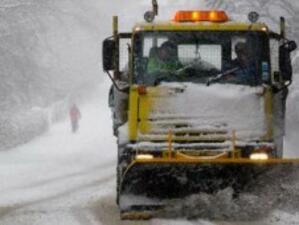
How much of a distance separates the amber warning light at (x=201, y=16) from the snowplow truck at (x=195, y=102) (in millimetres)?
14

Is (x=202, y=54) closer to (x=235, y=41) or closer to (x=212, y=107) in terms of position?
(x=235, y=41)

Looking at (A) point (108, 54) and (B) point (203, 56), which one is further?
(A) point (108, 54)

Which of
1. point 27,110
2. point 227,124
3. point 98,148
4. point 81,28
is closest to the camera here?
point 227,124

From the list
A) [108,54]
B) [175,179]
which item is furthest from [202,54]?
[175,179]

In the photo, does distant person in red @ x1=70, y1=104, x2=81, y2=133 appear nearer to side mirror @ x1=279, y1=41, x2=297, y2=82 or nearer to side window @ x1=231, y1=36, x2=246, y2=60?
side window @ x1=231, y1=36, x2=246, y2=60

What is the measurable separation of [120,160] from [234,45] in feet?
7.03

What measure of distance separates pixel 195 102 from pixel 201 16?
4.66 feet

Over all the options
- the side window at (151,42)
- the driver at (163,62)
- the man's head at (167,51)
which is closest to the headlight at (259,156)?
the driver at (163,62)

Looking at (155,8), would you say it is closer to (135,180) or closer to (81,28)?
(135,180)

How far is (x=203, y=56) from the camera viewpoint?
10.3 m

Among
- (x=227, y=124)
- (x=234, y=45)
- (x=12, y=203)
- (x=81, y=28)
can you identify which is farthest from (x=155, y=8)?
(x=81, y=28)

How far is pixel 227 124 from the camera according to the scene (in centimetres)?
991

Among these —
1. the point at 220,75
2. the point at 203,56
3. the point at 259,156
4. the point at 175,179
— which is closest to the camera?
the point at 175,179

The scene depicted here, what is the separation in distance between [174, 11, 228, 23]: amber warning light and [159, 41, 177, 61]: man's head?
0.66 metres
